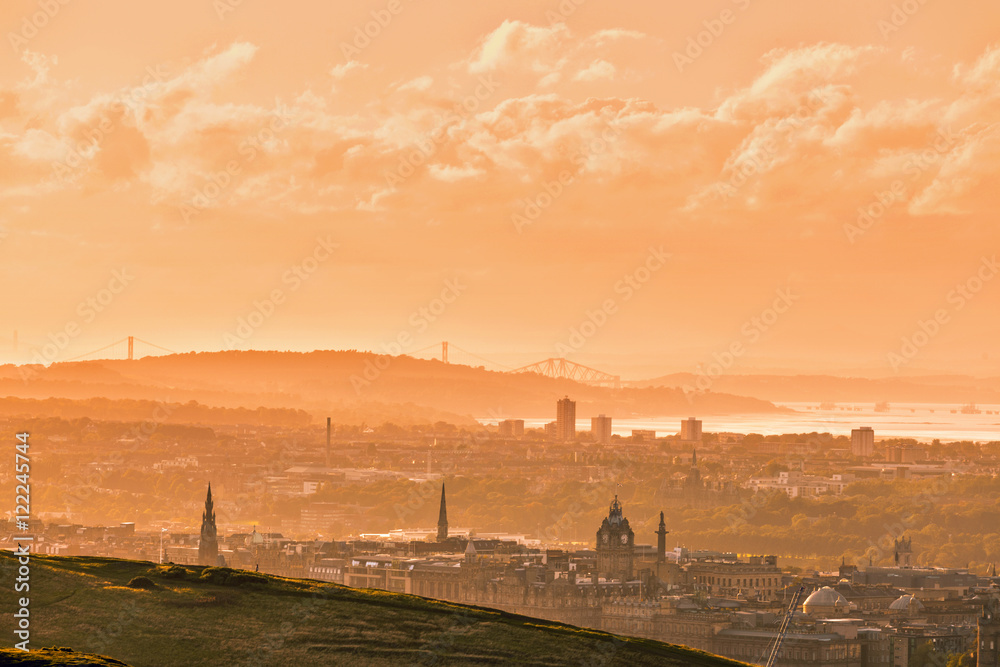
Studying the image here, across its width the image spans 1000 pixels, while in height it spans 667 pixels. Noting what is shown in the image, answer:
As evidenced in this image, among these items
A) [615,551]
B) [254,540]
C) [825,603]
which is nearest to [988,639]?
[825,603]

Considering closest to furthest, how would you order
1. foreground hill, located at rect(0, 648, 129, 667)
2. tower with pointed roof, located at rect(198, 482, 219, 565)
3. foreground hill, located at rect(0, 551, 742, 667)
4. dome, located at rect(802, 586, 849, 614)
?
foreground hill, located at rect(0, 648, 129, 667)
foreground hill, located at rect(0, 551, 742, 667)
dome, located at rect(802, 586, 849, 614)
tower with pointed roof, located at rect(198, 482, 219, 565)

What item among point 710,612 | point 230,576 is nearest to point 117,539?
point 710,612

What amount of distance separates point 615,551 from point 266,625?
6959 centimetres

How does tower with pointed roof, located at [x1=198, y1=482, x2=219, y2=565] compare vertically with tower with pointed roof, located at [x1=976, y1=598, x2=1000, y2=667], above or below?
above

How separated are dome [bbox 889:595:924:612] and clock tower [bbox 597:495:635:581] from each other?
2006 centimetres

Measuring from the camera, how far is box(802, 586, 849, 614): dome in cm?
10731

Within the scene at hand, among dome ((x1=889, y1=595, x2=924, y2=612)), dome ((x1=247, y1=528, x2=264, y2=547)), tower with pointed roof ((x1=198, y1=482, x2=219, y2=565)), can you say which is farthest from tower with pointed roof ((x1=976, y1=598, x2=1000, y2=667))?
dome ((x1=247, y1=528, x2=264, y2=547))

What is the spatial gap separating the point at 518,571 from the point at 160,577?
6007 centimetres

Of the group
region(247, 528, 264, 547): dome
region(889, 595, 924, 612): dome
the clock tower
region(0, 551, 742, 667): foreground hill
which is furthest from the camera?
region(247, 528, 264, 547): dome

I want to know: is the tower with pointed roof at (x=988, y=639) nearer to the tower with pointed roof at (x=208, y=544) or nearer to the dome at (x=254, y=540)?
the tower with pointed roof at (x=208, y=544)

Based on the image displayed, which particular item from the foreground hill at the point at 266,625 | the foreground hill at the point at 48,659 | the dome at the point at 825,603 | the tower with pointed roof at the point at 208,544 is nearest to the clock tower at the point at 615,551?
the dome at the point at 825,603

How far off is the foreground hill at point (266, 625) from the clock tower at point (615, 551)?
5931 centimetres

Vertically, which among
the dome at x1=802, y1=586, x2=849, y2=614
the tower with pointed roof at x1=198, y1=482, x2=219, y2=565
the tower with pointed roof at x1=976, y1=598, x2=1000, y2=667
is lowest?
the tower with pointed roof at x1=976, y1=598, x2=1000, y2=667

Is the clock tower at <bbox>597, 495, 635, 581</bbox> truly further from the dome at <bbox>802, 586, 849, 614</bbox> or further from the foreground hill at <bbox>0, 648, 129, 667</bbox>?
the foreground hill at <bbox>0, 648, 129, 667</bbox>
